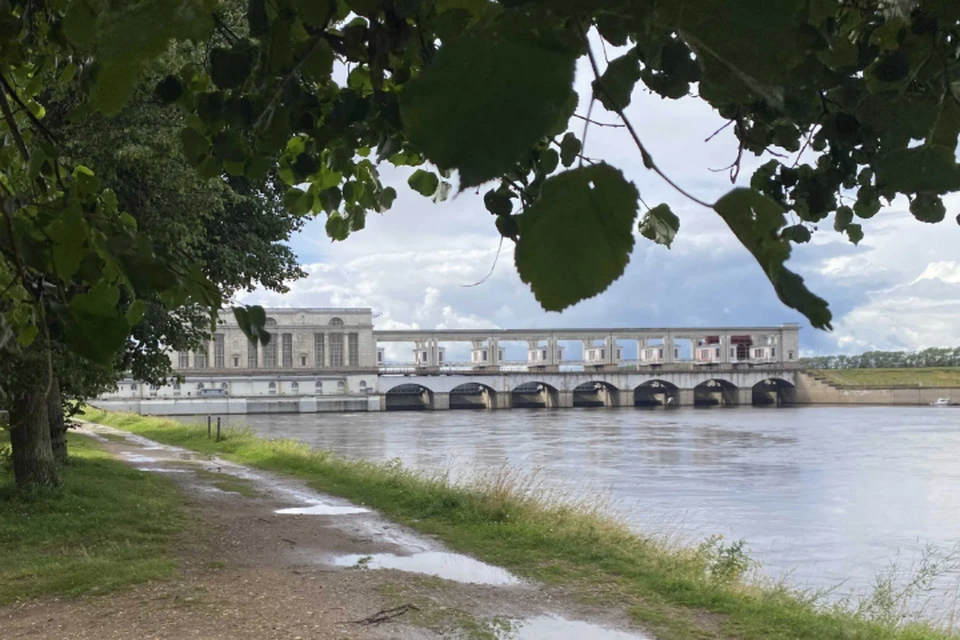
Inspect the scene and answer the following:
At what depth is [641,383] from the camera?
266 ft

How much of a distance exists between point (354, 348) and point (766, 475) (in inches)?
2318

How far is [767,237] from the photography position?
22.5 inches

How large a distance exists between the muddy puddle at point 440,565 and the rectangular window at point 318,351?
68730 mm

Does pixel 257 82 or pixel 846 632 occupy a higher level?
pixel 257 82

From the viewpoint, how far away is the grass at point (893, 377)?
7738cm

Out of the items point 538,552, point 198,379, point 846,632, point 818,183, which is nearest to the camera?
point 818,183

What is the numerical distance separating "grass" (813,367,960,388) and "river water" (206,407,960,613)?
34.2 metres

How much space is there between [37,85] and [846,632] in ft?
21.4

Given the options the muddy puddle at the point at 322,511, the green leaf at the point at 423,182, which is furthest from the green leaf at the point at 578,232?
the muddy puddle at the point at 322,511

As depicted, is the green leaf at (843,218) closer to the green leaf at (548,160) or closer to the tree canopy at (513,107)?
the tree canopy at (513,107)

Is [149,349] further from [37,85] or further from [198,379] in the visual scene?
[198,379]

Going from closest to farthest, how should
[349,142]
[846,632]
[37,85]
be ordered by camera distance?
[349,142] < [37,85] < [846,632]

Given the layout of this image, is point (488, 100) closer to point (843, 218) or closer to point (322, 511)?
point (843, 218)

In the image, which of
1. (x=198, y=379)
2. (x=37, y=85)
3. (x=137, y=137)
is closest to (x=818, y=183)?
(x=37, y=85)
